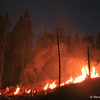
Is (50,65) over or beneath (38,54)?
beneath

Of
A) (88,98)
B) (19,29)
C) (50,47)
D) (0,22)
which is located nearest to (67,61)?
(50,47)

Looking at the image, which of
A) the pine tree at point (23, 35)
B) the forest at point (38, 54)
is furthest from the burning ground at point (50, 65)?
the pine tree at point (23, 35)

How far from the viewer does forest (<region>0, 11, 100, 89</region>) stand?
86.7ft

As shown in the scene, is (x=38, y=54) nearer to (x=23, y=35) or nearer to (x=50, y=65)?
(x=50, y=65)

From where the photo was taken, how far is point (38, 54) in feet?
103

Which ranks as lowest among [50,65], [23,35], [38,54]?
[50,65]

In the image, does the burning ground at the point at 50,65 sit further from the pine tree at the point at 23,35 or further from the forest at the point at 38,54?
the pine tree at the point at 23,35

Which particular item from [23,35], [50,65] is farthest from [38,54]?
[23,35]

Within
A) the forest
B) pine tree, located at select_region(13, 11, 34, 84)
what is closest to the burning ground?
the forest

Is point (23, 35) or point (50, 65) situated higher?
point (23, 35)

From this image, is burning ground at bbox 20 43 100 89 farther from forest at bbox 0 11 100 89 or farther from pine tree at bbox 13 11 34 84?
pine tree at bbox 13 11 34 84

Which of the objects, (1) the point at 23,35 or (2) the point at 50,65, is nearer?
(1) the point at 23,35

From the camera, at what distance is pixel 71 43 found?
37250 mm

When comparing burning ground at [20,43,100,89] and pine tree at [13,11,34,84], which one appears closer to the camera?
pine tree at [13,11,34,84]
